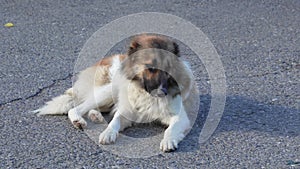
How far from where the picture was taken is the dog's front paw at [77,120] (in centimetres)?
562

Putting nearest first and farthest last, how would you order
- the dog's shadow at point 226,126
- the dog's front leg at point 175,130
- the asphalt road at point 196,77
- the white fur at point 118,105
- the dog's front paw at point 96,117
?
the asphalt road at point 196,77 < the dog's front leg at point 175,130 < the dog's shadow at point 226,126 < the white fur at point 118,105 < the dog's front paw at point 96,117

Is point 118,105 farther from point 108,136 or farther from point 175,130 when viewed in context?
point 175,130

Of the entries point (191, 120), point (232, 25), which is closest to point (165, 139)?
point (191, 120)

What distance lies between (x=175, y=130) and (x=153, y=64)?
0.59 meters

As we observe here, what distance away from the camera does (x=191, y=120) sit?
5.76m

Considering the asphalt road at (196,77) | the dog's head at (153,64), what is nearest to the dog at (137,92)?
the dog's head at (153,64)

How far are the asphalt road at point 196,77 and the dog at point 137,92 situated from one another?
115 millimetres

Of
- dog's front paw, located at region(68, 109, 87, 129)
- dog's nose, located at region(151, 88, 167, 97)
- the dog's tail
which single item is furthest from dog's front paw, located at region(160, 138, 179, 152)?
the dog's tail

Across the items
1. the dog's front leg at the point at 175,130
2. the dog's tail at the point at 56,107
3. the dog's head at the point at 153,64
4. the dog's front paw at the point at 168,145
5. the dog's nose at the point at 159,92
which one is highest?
the dog's head at the point at 153,64

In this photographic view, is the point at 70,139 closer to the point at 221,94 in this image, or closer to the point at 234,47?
the point at 221,94

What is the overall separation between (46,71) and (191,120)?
208 centimetres

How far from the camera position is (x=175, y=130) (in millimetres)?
5383

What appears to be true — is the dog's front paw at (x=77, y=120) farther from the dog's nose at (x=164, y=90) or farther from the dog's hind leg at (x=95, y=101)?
the dog's nose at (x=164, y=90)

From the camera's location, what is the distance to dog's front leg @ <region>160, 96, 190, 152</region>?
515 centimetres
